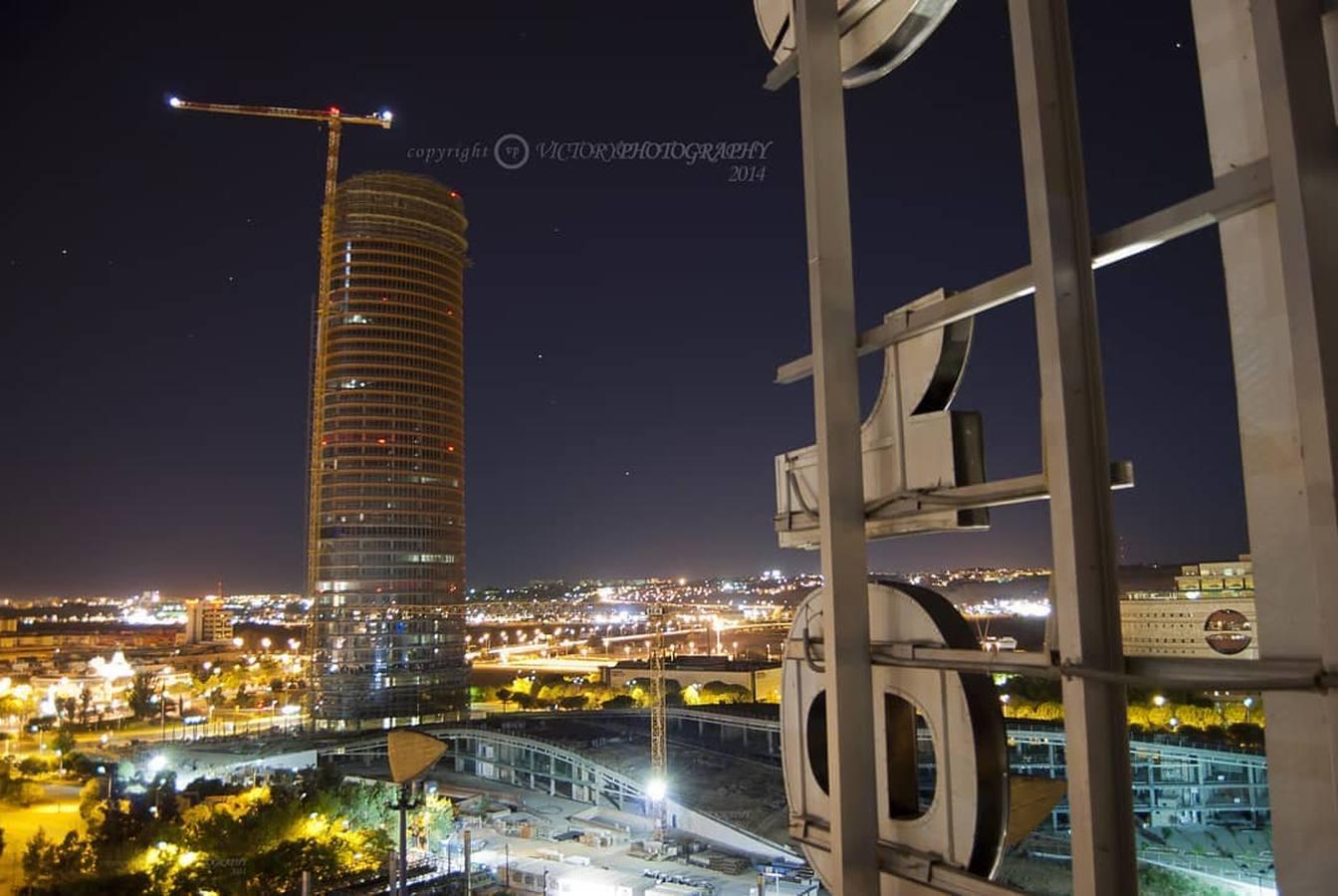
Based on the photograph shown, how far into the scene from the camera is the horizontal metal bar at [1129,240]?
→ 2.43m

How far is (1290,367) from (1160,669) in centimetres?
88

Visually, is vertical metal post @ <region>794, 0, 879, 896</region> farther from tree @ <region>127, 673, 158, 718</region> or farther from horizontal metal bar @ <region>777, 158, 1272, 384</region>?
tree @ <region>127, 673, 158, 718</region>

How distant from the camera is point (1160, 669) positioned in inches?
103

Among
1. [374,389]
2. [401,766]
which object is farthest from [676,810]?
[374,389]

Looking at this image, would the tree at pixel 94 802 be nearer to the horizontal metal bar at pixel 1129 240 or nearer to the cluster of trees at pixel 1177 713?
the cluster of trees at pixel 1177 713

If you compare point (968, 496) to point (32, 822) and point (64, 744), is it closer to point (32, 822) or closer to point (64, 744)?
point (32, 822)

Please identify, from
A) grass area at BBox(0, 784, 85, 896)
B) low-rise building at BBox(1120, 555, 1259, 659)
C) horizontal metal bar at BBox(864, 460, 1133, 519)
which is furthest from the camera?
grass area at BBox(0, 784, 85, 896)

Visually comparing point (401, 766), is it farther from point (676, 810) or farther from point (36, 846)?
point (676, 810)

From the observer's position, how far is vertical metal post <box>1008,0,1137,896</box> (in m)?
2.66

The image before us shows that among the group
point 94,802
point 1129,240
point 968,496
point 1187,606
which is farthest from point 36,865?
point 1187,606

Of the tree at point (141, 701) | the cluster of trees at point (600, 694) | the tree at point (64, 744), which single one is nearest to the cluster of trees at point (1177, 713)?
the cluster of trees at point (600, 694)

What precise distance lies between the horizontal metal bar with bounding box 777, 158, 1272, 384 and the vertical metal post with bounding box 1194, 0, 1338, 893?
0.09 metres

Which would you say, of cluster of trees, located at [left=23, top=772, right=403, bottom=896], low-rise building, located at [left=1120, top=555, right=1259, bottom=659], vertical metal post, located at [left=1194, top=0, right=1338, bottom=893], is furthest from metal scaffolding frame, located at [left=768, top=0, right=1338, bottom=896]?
low-rise building, located at [left=1120, top=555, right=1259, bottom=659]

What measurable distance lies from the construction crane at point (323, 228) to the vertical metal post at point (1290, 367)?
3063 inches
